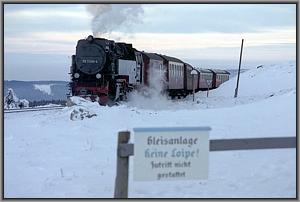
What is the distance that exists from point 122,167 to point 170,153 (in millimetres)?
571

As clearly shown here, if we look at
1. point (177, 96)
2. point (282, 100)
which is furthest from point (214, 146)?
point (177, 96)

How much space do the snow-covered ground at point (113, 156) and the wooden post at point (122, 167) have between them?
800 mm

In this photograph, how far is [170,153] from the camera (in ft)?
18.3

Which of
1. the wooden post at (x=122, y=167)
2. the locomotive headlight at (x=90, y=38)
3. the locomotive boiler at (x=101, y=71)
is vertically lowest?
the wooden post at (x=122, y=167)

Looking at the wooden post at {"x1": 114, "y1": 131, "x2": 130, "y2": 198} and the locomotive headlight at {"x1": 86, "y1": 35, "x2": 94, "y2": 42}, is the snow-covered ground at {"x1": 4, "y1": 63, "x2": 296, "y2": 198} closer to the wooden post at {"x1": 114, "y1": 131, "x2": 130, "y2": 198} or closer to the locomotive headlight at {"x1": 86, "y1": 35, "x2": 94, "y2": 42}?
the wooden post at {"x1": 114, "y1": 131, "x2": 130, "y2": 198}

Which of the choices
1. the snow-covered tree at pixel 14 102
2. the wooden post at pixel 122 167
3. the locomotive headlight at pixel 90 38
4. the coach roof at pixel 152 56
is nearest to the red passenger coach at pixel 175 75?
the coach roof at pixel 152 56

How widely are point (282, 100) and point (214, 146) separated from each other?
27.5ft

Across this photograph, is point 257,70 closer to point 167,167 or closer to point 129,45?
point 129,45

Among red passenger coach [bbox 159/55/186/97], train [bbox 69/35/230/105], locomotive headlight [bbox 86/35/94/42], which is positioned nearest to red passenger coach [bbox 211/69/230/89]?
red passenger coach [bbox 159/55/186/97]

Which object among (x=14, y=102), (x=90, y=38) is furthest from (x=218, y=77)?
(x=14, y=102)

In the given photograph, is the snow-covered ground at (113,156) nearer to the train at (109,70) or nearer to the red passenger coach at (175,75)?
the train at (109,70)

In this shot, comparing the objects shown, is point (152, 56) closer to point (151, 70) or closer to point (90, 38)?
point (151, 70)

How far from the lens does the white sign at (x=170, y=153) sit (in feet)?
18.0

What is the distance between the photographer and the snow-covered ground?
6695 mm
